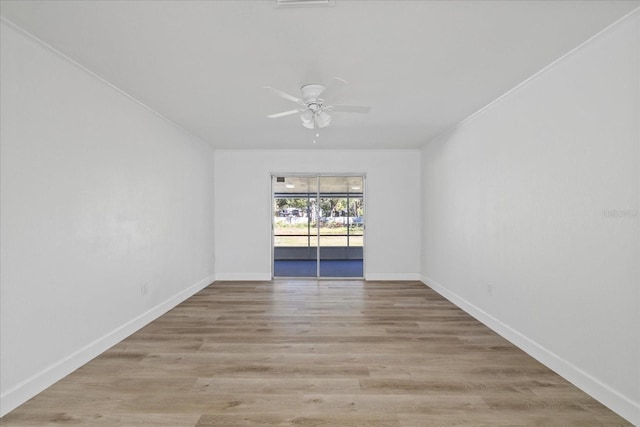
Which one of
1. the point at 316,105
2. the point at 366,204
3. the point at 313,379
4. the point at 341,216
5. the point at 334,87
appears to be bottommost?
the point at 313,379

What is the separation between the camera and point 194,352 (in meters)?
A: 2.93

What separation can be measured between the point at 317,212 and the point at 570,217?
4217 millimetres

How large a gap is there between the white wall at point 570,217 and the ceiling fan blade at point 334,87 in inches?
66.2

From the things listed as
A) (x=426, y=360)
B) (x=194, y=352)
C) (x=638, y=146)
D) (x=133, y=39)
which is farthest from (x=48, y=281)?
(x=638, y=146)

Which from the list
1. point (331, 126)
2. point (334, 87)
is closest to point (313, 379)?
point (334, 87)

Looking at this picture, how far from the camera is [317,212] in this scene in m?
6.20

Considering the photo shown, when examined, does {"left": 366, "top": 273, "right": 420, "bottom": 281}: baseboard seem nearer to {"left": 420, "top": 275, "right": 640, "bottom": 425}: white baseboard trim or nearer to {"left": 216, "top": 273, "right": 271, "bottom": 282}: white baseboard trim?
{"left": 216, "top": 273, "right": 271, "bottom": 282}: white baseboard trim

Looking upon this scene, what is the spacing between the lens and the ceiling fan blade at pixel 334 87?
114 inches

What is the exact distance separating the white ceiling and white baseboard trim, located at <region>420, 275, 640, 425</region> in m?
2.35

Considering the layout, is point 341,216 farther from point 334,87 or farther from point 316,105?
point 334,87

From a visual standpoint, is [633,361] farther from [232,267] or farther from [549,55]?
[232,267]

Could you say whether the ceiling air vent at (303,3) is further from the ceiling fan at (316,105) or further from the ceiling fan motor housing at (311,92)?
the ceiling fan motor housing at (311,92)

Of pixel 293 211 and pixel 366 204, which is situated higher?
pixel 366 204

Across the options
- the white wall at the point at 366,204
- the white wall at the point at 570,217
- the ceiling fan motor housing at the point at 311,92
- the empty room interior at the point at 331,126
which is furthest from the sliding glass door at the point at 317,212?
the ceiling fan motor housing at the point at 311,92
